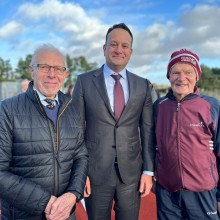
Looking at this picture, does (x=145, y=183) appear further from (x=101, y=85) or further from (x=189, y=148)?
(x=101, y=85)

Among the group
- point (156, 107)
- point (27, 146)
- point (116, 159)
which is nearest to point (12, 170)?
point (27, 146)

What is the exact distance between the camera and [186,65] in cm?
250

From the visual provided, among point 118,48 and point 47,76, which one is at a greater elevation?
point 118,48

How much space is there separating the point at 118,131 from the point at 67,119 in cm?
55

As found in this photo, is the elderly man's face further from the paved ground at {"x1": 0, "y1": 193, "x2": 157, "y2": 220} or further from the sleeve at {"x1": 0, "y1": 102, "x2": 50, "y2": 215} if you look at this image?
the paved ground at {"x1": 0, "y1": 193, "x2": 157, "y2": 220}

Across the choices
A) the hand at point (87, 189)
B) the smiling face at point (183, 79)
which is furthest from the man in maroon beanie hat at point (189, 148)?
the hand at point (87, 189)

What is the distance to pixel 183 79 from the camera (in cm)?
247

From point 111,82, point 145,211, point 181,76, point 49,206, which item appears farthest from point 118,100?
point 145,211

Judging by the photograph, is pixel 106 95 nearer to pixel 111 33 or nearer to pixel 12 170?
pixel 111 33

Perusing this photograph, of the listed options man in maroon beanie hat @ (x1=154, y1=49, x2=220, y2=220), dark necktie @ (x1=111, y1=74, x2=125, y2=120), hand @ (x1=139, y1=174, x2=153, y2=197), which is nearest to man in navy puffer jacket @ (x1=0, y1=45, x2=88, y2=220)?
dark necktie @ (x1=111, y1=74, x2=125, y2=120)

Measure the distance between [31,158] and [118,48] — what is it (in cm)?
127

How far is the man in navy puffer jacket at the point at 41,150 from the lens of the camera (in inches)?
78.9

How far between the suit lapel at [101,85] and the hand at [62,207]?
84 centimetres

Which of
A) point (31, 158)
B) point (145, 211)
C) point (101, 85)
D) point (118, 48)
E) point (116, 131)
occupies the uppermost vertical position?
point (118, 48)
